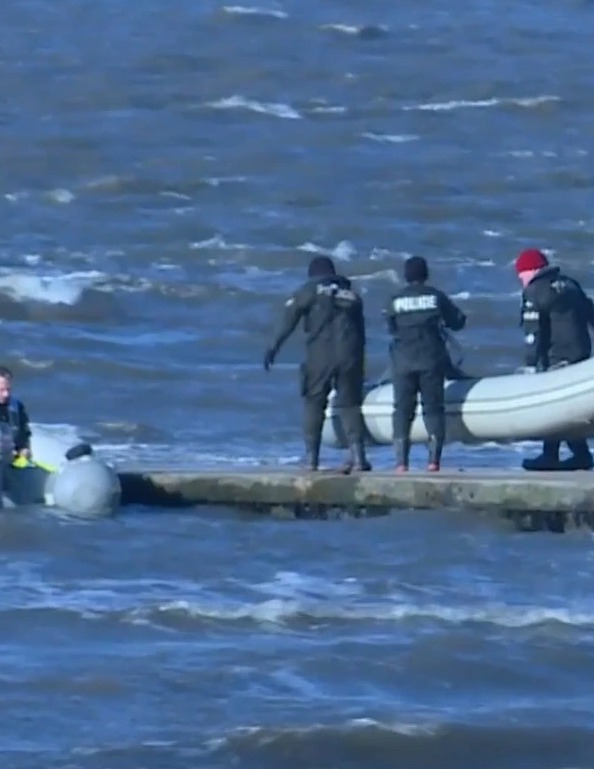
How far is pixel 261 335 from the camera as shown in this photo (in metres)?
25.0

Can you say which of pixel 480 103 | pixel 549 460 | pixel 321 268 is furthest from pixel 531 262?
pixel 480 103

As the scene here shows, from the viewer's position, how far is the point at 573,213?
108ft

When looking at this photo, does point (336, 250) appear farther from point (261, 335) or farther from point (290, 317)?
point (290, 317)

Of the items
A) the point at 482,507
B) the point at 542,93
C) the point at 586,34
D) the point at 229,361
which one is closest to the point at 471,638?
the point at 482,507

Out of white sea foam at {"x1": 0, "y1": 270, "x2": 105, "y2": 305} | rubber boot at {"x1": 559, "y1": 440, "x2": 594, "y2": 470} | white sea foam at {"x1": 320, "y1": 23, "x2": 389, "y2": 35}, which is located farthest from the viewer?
white sea foam at {"x1": 320, "y1": 23, "x2": 389, "y2": 35}

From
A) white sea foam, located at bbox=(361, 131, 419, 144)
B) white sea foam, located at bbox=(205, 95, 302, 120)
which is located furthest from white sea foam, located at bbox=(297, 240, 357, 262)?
white sea foam, located at bbox=(205, 95, 302, 120)

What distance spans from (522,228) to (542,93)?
9445 mm

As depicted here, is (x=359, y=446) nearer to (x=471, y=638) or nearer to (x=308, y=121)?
(x=471, y=638)

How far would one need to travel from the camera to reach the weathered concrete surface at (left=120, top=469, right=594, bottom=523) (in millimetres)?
14336

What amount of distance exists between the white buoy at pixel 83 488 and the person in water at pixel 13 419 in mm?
253

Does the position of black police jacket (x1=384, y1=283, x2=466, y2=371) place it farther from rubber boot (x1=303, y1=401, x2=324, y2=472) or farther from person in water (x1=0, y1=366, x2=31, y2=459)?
person in water (x1=0, y1=366, x2=31, y2=459)

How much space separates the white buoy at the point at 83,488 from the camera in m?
14.6

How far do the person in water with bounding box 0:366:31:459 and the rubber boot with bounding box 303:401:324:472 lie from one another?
62.5 inches

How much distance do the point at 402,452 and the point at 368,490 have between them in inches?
17.7
